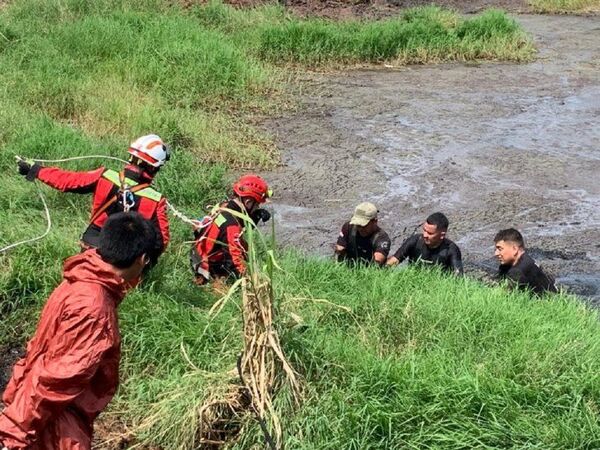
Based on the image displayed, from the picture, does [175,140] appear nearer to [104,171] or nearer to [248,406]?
[104,171]

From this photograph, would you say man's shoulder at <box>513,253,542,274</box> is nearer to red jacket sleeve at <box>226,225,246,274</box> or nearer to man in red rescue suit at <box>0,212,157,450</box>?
red jacket sleeve at <box>226,225,246,274</box>

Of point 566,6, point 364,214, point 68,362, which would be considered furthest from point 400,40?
point 68,362

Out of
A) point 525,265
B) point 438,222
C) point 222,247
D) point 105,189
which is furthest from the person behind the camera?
point 438,222

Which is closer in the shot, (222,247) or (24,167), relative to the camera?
(24,167)

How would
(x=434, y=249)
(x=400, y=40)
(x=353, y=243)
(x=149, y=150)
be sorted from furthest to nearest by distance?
(x=400, y=40), (x=353, y=243), (x=434, y=249), (x=149, y=150)

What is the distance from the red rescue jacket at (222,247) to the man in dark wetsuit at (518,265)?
2074 mm

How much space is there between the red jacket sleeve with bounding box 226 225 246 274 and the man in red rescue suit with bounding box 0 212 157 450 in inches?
92.6

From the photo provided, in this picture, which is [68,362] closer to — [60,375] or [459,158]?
[60,375]

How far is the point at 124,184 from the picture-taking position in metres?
5.46

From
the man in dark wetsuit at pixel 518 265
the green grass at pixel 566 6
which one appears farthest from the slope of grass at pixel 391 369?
the green grass at pixel 566 6

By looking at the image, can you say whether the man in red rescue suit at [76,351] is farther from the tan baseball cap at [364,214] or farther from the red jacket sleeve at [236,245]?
the tan baseball cap at [364,214]

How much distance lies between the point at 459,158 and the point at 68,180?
22.6 feet

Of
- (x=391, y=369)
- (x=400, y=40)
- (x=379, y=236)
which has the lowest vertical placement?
(x=400, y=40)

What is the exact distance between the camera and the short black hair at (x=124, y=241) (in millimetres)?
3227
